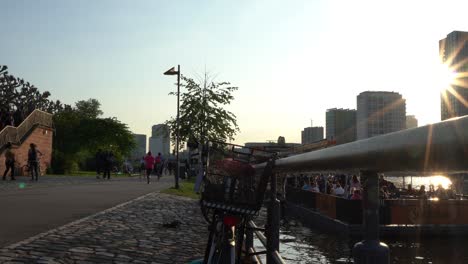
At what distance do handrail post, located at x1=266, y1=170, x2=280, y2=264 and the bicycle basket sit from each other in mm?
649

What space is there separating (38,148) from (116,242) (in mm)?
32366

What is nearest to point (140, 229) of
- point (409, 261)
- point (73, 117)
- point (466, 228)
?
point (409, 261)

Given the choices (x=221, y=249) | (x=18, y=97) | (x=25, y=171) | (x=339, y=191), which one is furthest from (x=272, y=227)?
(x=18, y=97)

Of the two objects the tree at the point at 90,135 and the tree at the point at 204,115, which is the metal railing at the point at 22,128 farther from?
the tree at the point at 90,135

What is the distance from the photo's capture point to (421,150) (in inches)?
44.4

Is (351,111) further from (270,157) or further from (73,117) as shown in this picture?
(73,117)

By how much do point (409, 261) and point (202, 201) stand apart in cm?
1430

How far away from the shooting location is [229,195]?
3.11m

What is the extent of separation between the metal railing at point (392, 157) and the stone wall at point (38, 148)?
32.3 meters

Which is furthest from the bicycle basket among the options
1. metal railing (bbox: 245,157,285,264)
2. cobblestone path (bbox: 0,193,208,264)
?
cobblestone path (bbox: 0,193,208,264)

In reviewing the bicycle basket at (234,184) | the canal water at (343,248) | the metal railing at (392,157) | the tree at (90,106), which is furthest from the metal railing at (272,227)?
the tree at (90,106)

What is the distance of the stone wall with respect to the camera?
1294 inches

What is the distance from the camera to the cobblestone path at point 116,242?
6137 mm

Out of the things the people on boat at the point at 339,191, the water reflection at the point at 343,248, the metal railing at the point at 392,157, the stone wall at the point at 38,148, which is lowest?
the water reflection at the point at 343,248
